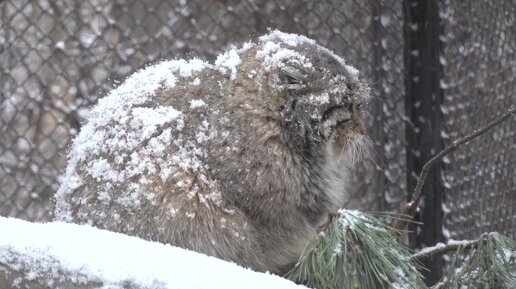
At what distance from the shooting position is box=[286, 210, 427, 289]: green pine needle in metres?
1.91

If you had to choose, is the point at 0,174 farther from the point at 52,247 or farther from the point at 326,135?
the point at 52,247

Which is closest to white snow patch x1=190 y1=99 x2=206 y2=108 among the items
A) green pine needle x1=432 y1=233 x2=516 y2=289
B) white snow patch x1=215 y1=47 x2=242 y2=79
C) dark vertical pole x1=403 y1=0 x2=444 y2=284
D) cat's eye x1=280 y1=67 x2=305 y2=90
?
white snow patch x1=215 y1=47 x2=242 y2=79

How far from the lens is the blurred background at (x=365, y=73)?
131 inches

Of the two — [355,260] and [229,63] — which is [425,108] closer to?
[229,63]

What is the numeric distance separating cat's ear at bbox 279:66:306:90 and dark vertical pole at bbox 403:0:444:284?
3.10 feet

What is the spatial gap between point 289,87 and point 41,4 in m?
1.81

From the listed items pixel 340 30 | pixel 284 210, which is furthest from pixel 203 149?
pixel 340 30

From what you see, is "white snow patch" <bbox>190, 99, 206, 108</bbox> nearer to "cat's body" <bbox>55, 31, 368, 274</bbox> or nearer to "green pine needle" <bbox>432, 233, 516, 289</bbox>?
"cat's body" <bbox>55, 31, 368, 274</bbox>

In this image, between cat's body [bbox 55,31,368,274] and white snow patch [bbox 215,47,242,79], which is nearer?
cat's body [bbox 55,31,368,274]

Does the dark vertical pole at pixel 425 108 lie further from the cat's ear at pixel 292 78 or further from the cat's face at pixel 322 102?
the cat's ear at pixel 292 78

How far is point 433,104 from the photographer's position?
10.9ft

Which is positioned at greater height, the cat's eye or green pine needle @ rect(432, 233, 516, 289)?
the cat's eye

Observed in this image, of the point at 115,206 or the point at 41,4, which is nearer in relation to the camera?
the point at 115,206

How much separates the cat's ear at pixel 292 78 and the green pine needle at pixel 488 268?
0.67m
